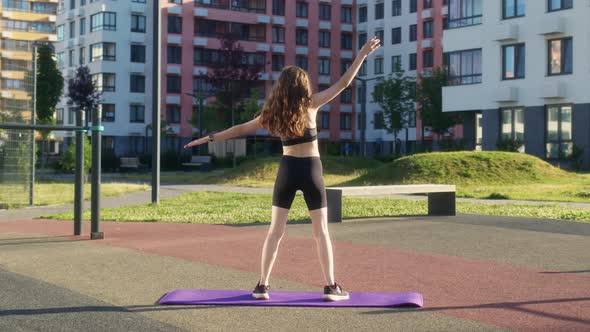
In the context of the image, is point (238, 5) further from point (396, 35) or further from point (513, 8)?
point (513, 8)

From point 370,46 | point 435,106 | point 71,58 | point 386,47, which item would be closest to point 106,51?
point 71,58

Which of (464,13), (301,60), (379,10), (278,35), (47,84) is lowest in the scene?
(47,84)

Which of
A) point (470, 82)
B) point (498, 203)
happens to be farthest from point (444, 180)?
point (470, 82)

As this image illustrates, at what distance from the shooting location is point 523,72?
138 feet

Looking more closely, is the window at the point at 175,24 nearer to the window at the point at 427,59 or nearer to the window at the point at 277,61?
the window at the point at 277,61

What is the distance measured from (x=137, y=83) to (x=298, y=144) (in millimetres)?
71542

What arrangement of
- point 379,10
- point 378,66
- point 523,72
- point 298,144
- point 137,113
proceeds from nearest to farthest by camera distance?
point 298,144 < point 523,72 < point 137,113 < point 378,66 < point 379,10

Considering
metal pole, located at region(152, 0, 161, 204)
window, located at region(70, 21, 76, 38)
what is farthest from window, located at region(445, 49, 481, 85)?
window, located at region(70, 21, 76, 38)

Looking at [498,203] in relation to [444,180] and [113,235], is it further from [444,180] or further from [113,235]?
[113,235]

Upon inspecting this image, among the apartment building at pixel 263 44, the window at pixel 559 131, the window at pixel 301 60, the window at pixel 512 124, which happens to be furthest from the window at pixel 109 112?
the window at pixel 559 131

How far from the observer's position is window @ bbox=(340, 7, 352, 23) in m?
85.9

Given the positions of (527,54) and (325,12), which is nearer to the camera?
(527,54)

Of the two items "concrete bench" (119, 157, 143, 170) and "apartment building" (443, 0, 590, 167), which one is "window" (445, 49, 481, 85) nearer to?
"apartment building" (443, 0, 590, 167)

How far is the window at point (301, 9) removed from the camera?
3266 inches
